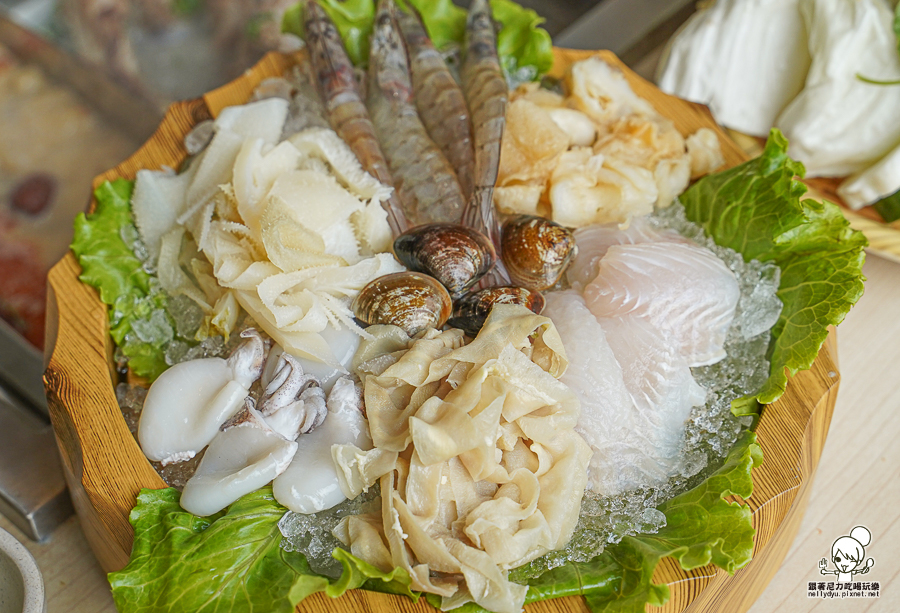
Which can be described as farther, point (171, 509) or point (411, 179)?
point (411, 179)

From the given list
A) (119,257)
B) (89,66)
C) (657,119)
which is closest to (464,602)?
(119,257)

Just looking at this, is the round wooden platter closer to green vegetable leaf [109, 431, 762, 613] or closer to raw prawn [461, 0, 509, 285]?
green vegetable leaf [109, 431, 762, 613]

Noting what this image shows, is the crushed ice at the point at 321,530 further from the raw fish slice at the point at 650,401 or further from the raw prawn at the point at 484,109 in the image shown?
the raw prawn at the point at 484,109

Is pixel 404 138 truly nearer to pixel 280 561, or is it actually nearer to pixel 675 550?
pixel 280 561

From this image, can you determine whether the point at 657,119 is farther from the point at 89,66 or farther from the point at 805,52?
the point at 89,66

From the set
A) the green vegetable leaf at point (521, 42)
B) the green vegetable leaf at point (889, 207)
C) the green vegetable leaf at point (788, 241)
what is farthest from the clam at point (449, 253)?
the green vegetable leaf at point (889, 207)
